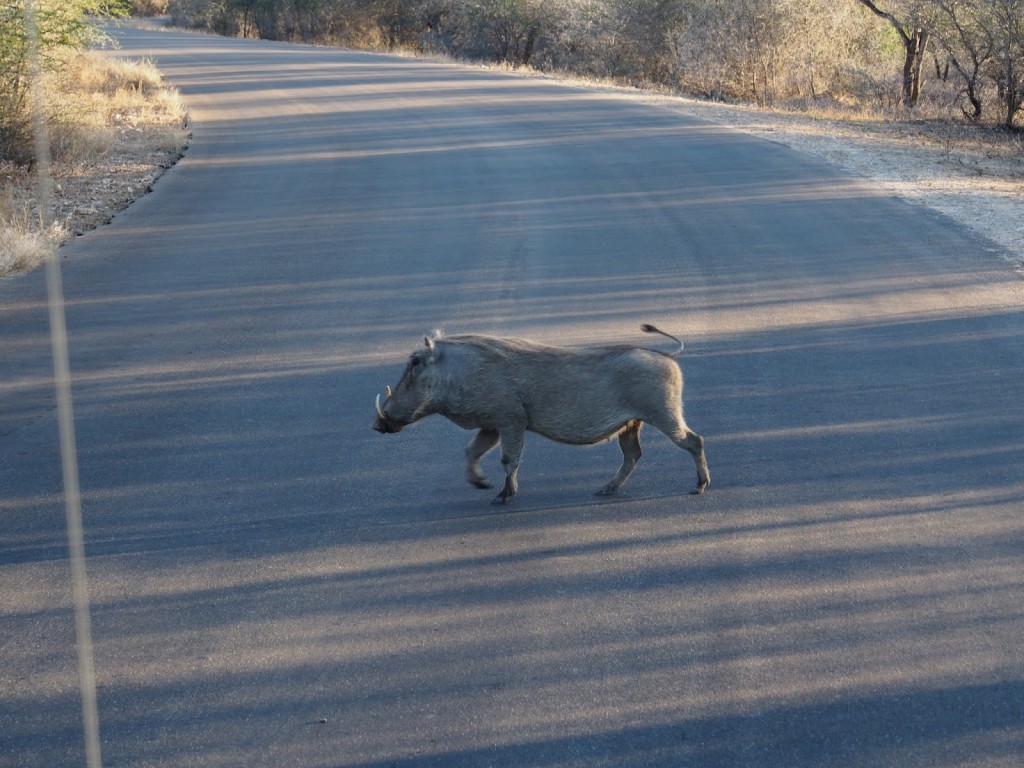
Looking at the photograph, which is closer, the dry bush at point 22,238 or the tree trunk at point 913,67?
the dry bush at point 22,238

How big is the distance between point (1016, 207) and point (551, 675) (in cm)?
1118

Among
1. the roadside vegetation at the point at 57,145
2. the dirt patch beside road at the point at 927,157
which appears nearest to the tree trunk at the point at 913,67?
the dirt patch beside road at the point at 927,157

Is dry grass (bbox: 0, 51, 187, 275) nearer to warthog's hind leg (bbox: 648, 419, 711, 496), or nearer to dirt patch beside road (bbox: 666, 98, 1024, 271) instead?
warthog's hind leg (bbox: 648, 419, 711, 496)

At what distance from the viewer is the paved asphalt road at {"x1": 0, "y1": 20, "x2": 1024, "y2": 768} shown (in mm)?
4160

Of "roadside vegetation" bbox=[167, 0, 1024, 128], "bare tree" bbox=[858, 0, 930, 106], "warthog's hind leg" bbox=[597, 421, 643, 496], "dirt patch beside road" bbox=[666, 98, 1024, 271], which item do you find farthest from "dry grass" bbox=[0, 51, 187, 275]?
"bare tree" bbox=[858, 0, 930, 106]

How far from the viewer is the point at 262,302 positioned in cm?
1002

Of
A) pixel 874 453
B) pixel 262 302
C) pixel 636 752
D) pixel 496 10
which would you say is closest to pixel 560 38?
pixel 496 10

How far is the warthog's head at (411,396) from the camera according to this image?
232 inches

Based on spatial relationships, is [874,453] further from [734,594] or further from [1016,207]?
[1016,207]

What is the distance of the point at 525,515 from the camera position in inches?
232

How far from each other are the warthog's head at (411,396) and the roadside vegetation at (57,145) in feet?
22.4

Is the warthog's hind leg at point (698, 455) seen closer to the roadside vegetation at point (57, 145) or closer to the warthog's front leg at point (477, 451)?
the warthog's front leg at point (477, 451)

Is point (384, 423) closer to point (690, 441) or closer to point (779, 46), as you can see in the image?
point (690, 441)

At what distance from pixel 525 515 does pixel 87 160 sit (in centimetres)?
1290
